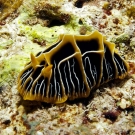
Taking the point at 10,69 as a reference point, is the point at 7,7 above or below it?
above

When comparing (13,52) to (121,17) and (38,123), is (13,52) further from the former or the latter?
(121,17)

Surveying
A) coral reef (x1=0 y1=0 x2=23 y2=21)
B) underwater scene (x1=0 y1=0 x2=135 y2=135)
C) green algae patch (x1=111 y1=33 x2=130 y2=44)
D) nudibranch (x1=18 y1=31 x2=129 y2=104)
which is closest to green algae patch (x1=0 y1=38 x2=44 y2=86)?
underwater scene (x1=0 y1=0 x2=135 y2=135)

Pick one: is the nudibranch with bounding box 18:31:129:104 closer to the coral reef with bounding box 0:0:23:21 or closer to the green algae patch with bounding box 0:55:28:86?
the green algae patch with bounding box 0:55:28:86

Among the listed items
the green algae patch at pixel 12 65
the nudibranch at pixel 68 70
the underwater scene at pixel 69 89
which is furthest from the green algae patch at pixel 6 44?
the nudibranch at pixel 68 70

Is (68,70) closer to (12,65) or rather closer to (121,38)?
(12,65)

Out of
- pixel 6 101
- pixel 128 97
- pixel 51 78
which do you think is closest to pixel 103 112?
pixel 128 97

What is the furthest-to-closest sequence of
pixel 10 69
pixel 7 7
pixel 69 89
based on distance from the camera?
pixel 7 7
pixel 10 69
pixel 69 89

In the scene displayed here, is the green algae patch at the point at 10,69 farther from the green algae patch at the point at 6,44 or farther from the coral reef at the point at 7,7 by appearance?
the coral reef at the point at 7,7

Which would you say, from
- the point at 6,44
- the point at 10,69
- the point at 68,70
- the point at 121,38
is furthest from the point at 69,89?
the point at 6,44
